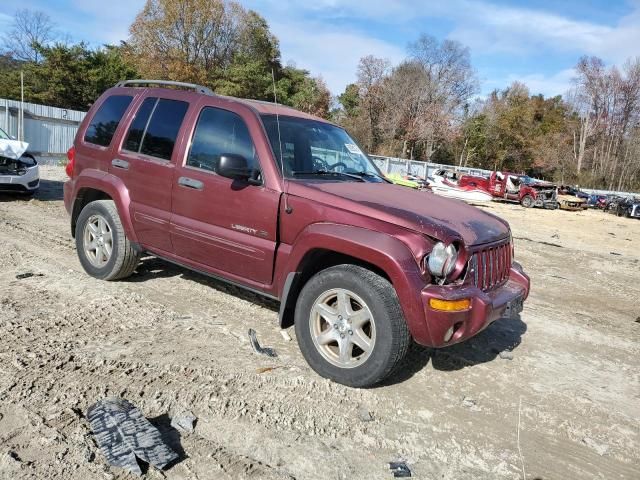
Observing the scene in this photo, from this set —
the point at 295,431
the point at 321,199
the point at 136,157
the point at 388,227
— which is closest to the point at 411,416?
the point at 295,431

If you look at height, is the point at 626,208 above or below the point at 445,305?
below

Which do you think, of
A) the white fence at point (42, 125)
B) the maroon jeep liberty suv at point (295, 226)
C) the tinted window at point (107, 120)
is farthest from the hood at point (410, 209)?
the white fence at point (42, 125)

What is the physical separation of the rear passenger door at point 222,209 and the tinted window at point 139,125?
71 centimetres

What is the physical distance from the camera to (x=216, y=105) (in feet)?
14.8

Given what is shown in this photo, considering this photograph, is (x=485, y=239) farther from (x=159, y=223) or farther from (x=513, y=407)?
(x=159, y=223)

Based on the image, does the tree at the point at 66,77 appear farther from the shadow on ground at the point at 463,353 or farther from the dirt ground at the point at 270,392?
the shadow on ground at the point at 463,353

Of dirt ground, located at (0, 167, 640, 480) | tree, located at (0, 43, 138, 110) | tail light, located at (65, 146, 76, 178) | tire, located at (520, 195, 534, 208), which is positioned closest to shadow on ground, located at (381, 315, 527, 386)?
dirt ground, located at (0, 167, 640, 480)

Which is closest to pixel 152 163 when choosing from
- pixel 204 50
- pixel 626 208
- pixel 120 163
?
pixel 120 163

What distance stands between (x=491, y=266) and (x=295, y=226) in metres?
1.51

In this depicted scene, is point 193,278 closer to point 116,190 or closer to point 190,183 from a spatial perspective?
point 116,190

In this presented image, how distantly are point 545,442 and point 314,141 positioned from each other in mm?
2988

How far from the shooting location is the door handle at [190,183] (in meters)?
4.37

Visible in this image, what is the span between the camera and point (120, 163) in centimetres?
500

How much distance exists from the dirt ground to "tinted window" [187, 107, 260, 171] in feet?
4.75
